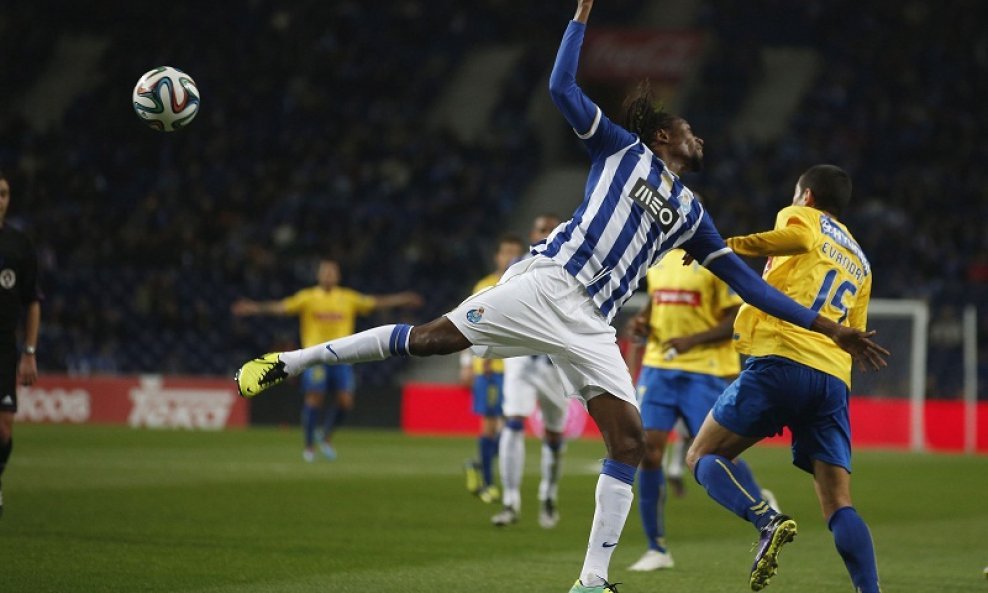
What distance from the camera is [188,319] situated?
27844 mm

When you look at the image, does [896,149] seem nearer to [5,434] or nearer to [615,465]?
[5,434]

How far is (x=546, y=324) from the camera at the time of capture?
22.1 feet

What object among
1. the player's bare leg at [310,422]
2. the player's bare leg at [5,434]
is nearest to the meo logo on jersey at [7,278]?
the player's bare leg at [5,434]

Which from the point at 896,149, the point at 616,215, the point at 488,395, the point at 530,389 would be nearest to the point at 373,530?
the point at 530,389

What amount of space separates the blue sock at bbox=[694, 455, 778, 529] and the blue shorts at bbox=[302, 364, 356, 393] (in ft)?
42.8

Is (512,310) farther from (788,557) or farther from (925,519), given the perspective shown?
(925,519)

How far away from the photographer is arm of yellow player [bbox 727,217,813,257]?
22.4ft

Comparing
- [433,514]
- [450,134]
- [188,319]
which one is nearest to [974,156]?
[450,134]

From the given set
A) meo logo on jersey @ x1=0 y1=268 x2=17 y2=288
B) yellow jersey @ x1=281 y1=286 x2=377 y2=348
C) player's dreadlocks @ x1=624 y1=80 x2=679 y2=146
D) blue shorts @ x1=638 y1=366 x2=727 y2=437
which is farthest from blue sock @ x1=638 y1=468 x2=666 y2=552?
yellow jersey @ x1=281 y1=286 x2=377 y2=348

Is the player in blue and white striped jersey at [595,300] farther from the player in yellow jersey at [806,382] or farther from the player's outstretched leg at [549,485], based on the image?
the player's outstretched leg at [549,485]

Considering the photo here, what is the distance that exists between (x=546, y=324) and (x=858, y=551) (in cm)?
181

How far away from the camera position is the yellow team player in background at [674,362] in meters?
9.43

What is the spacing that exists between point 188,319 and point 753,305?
2235cm

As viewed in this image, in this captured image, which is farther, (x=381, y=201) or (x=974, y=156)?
(x=381, y=201)
